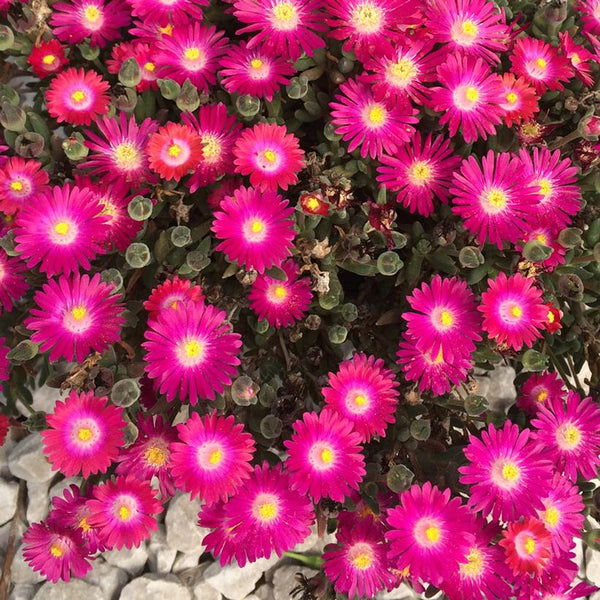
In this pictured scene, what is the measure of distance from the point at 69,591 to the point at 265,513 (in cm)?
63

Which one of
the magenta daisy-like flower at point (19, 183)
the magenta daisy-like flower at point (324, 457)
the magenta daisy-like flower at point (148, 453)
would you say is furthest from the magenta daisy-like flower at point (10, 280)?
the magenta daisy-like flower at point (324, 457)

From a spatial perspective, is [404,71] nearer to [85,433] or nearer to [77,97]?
[77,97]

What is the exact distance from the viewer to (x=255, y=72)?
1186 millimetres

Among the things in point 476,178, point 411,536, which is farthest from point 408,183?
point 411,536

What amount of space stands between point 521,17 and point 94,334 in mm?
1120

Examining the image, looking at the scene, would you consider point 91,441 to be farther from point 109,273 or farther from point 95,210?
point 95,210

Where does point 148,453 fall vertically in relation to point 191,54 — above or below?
below

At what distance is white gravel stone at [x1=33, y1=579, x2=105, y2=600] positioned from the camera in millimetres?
1422

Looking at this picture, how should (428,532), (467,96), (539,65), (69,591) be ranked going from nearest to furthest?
(428,532), (467,96), (539,65), (69,591)

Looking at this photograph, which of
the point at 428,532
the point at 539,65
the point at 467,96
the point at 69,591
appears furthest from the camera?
the point at 69,591

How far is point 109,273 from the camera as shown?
1.11 m

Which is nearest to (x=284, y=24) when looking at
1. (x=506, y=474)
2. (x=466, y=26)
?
(x=466, y=26)

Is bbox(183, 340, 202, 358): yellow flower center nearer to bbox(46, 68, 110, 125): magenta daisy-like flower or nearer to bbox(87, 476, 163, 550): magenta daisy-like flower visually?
bbox(87, 476, 163, 550): magenta daisy-like flower

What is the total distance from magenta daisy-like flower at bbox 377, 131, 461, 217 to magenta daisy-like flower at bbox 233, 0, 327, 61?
243 millimetres
